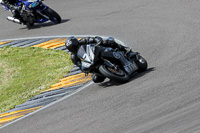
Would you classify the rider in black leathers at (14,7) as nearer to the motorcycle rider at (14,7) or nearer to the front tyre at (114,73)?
the motorcycle rider at (14,7)

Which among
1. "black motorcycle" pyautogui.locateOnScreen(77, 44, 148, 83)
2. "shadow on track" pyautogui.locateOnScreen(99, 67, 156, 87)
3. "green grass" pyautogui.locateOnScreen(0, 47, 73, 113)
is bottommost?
"green grass" pyautogui.locateOnScreen(0, 47, 73, 113)

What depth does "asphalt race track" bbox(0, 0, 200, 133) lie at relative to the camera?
7129mm

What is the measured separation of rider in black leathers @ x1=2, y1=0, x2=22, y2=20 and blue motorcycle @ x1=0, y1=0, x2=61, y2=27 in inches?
5.0

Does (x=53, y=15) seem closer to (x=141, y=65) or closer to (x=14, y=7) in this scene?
(x=14, y=7)

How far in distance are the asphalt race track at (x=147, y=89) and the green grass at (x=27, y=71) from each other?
1548 mm

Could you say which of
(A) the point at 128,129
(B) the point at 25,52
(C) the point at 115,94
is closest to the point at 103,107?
(C) the point at 115,94

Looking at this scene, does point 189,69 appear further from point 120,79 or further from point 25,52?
point 25,52

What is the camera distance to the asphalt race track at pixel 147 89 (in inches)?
281

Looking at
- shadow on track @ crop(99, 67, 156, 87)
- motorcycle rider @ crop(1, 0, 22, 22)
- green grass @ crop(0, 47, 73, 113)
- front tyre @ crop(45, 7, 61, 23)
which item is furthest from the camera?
motorcycle rider @ crop(1, 0, 22, 22)

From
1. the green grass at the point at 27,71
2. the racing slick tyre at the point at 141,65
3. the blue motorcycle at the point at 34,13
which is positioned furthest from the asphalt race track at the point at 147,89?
the green grass at the point at 27,71

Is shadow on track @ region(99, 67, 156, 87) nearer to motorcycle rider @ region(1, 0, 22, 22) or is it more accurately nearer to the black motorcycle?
the black motorcycle

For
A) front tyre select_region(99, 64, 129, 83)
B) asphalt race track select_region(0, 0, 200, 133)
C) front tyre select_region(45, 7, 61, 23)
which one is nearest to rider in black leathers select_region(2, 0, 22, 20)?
front tyre select_region(45, 7, 61, 23)

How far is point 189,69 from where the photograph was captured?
8992mm

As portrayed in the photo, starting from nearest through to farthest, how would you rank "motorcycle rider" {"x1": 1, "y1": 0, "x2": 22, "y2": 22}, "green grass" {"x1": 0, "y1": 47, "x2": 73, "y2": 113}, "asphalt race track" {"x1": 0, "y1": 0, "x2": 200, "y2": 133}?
"asphalt race track" {"x1": 0, "y1": 0, "x2": 200, "y2": 133}, "green grass" {"x1": 0, "y1": 47, "x2": 73, "y2": 113}, "motorcycle rider" {"x1": 1, "y1": 0, "x2": 22, "y2": 22}
